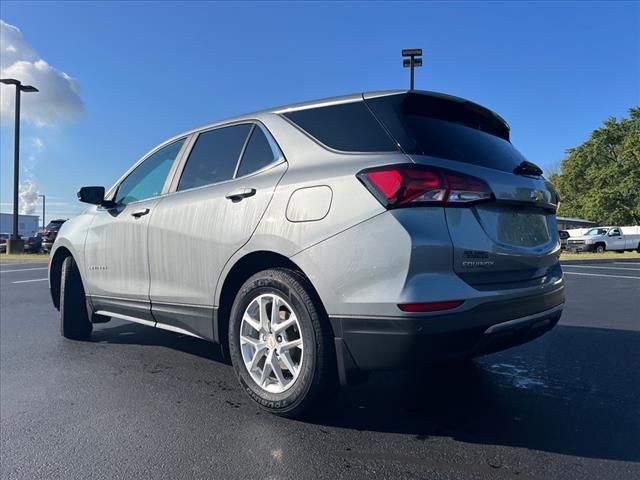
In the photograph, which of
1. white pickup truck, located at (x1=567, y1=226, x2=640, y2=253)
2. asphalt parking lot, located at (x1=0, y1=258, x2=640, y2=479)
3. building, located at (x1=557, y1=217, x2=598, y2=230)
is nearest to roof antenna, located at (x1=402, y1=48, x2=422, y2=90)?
asphalt parking lot, located at (x1=0, y1=258, x2=640, y2=479)

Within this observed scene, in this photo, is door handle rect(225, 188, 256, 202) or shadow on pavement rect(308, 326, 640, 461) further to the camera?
door handle rect(225, 188, 256, 202)

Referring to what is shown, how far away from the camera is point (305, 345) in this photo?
2662 mm

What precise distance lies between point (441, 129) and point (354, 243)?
89cm

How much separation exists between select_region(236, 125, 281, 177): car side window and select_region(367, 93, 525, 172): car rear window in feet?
2.34

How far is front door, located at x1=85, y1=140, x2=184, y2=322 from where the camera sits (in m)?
3.92

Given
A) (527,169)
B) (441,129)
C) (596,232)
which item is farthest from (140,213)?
(596,232)

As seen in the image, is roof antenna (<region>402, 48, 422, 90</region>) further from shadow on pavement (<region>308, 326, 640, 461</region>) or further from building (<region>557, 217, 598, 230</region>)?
building (<region>557, 217, 598, 230</region>)

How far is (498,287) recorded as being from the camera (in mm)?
2588

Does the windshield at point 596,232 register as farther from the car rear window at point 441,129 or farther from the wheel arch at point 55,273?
the wheel arch at point 55,273

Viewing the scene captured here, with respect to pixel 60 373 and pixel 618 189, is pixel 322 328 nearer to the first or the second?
pixel 60 373

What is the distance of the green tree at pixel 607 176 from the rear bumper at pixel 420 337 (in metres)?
49.3

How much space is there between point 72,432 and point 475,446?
2.17 m

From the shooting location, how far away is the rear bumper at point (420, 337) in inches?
92.9

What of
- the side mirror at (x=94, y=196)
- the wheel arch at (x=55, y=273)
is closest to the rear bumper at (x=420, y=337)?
the side mirror at (x=94, y=196)
